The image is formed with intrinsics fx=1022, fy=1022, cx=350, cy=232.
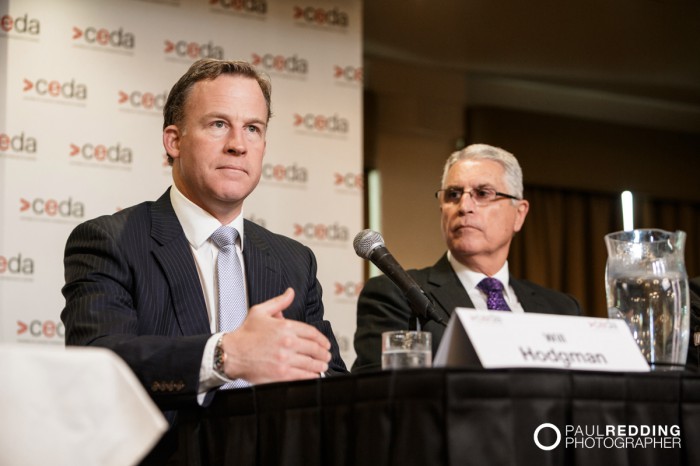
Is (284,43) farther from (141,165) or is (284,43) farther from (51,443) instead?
(51,443)

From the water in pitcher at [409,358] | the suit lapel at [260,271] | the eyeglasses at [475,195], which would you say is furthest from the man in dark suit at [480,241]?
the water in pitcher at [409,358]

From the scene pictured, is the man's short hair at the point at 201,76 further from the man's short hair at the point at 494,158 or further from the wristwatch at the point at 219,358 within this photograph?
the man's short hair at the point at 494,158

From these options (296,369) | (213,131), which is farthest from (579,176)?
(296,369)

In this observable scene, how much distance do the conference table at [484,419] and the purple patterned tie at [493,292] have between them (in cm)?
164

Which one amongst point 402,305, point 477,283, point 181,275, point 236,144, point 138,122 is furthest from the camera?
point 138,122

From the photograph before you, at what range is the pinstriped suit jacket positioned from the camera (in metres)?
1.77

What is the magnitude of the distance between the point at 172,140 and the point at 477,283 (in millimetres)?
1206

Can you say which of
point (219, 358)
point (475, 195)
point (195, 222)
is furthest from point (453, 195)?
point (219, 358)

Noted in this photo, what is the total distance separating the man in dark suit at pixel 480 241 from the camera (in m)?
3.18

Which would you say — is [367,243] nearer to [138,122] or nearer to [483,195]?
[483,195]

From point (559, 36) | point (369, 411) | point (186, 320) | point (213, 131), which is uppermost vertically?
point (559, 36)

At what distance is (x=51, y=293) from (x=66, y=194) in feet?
1.46

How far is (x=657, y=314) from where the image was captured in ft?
5.78

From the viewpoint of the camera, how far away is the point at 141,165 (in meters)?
4.61
